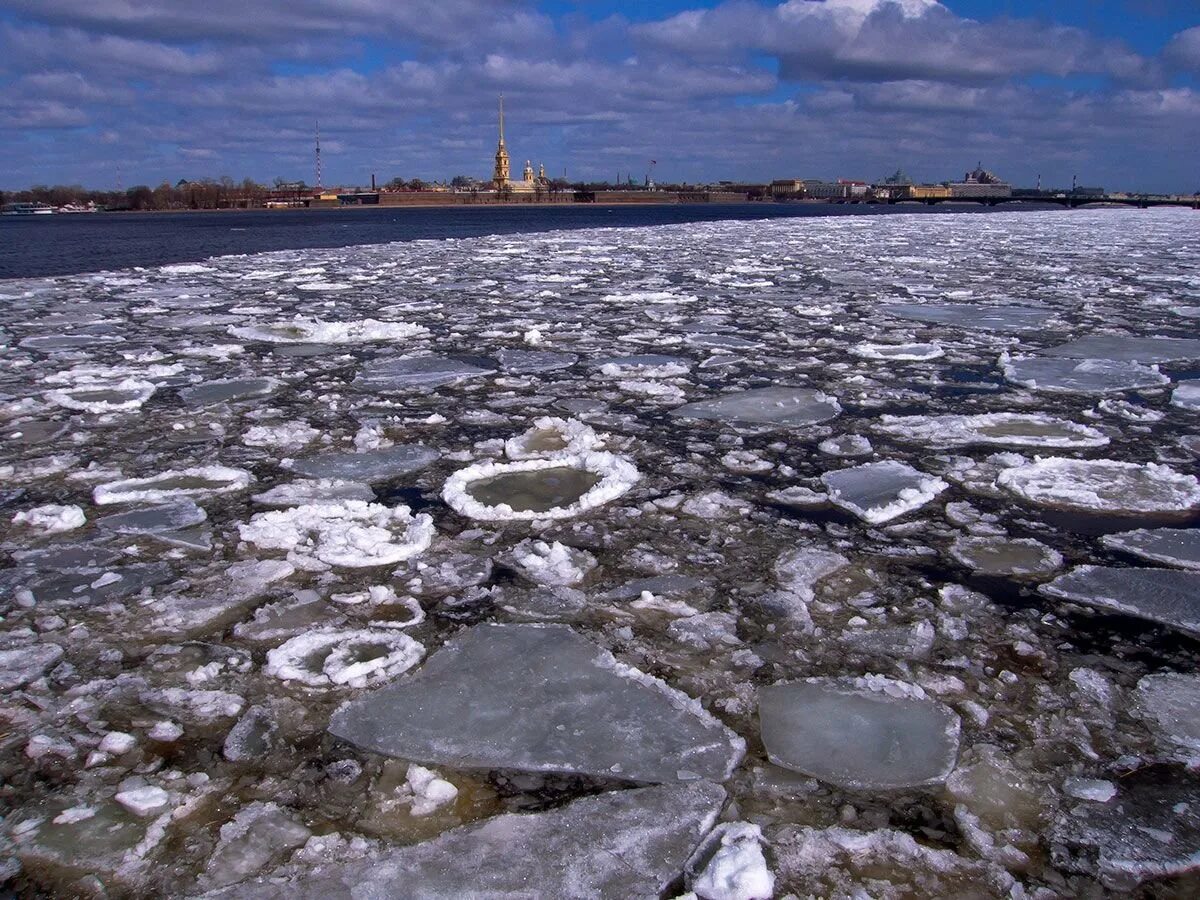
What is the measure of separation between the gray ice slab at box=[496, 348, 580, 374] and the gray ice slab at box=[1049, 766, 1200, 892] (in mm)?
3384

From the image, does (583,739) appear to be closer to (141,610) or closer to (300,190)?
(141,610)

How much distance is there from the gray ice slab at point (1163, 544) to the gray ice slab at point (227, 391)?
11.2 feet

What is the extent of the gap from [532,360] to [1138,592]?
3231 millimetres

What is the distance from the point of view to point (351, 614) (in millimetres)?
1900

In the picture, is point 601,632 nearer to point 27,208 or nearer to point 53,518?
point 53,518

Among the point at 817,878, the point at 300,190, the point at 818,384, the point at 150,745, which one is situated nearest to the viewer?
the point at 817,878

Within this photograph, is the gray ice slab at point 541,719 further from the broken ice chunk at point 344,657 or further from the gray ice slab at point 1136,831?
the gray ice slab at point 1136,831

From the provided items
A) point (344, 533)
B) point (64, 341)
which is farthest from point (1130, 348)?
point (64, 341)

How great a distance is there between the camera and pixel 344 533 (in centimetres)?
Result: 230

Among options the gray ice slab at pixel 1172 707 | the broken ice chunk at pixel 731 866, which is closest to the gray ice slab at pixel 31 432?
the broken ice chunk at pixel 731 866

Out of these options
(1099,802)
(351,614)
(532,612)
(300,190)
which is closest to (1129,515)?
(1099,802)

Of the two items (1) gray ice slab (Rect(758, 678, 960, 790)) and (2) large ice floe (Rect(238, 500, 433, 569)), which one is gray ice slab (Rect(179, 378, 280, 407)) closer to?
(2) large ice floe (Rect(238, 500, 433, 569))

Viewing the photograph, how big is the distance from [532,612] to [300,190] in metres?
114

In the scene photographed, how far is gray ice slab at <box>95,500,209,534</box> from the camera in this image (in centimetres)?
235
